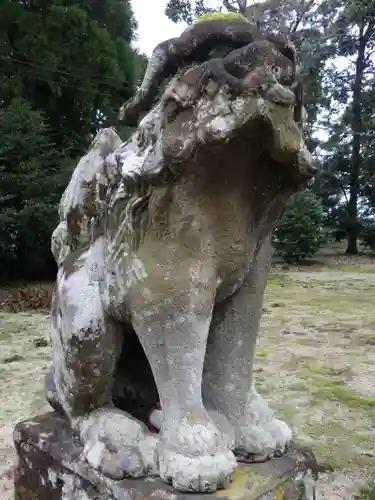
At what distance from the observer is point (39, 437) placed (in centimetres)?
119

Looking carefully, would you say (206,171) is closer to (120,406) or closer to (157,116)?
(157,116)

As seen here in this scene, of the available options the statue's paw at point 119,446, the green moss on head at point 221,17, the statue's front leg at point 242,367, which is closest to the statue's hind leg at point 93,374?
the statue's paw at point 119,446

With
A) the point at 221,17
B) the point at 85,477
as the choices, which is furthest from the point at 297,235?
the point at 221,17

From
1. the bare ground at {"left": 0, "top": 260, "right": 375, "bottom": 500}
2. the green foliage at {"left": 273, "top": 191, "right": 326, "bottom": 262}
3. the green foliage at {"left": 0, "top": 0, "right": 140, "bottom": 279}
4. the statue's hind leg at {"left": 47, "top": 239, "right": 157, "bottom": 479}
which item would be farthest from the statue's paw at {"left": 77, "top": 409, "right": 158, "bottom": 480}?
the green foliage at {"left": 273, "top": 191, "right": 326, "bottom": 262}

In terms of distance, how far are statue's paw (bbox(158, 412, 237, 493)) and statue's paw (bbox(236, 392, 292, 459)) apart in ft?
0.36

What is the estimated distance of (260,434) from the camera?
3.47 ft

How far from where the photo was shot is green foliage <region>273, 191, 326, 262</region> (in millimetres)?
8594

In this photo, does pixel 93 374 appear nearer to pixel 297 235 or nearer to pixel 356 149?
pixel 297 235

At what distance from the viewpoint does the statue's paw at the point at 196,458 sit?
35.8 inches

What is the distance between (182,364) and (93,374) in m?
0.21

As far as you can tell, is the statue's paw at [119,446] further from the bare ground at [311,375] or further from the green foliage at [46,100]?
the green foliage at [46,100]

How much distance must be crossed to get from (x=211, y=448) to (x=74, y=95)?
21.3 ft

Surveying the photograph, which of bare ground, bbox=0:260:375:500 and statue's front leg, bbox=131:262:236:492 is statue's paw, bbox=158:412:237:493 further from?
bare ground, bbox=0:260:375:500

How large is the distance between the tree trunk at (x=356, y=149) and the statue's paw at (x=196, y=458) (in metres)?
10.2
